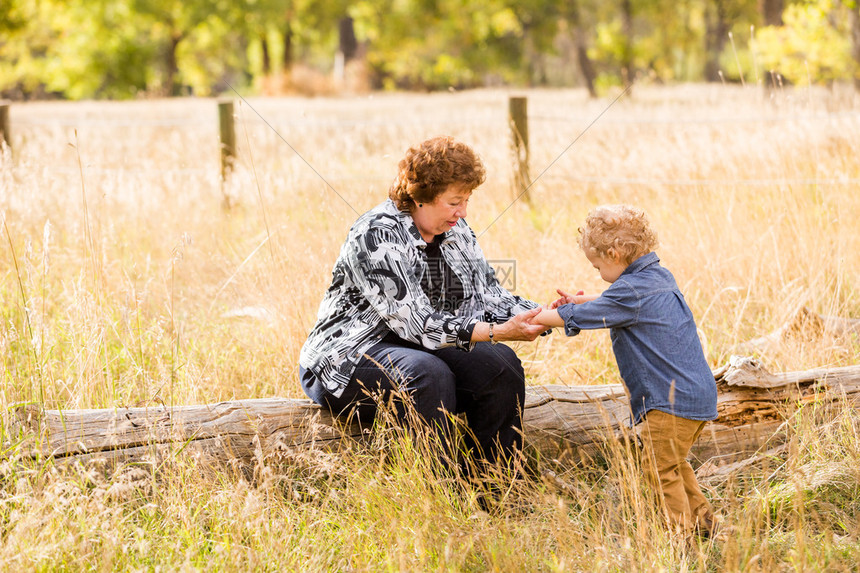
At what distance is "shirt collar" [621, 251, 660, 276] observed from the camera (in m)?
2.57

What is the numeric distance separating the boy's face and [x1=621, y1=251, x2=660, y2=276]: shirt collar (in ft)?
0.09

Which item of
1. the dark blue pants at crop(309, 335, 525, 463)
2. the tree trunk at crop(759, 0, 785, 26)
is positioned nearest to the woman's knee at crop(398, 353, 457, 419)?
the dark blue pants at crop(309, 335, 525, 463)

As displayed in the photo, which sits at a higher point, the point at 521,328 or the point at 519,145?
the point at 519,145

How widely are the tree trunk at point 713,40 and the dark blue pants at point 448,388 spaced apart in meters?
31.6

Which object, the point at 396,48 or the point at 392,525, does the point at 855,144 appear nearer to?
the point at 392,525

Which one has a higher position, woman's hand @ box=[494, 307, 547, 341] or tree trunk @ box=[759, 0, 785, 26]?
tree trunk @ box=[759, 0, 785, 26]

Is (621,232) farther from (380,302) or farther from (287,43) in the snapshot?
(287,43)

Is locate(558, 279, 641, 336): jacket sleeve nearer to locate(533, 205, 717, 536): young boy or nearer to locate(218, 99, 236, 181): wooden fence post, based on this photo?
locate(533, 205, 717, 536): young boy

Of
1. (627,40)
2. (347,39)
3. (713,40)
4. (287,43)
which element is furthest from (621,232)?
(713,40)

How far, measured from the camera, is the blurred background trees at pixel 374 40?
88.1ft

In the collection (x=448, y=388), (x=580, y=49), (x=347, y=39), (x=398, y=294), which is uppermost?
(x=347, y=39)

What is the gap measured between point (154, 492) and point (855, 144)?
4.97 metres

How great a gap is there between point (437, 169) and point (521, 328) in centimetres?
Answer: 61

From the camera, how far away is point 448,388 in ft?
8.87
